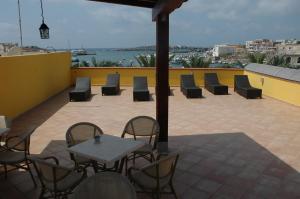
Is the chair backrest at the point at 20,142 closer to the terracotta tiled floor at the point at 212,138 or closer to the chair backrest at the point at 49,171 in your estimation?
the terracotta tiled floor at the point at 212,138

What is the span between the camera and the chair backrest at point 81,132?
193 inches

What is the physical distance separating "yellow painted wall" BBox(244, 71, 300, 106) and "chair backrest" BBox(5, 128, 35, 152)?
31.0ft

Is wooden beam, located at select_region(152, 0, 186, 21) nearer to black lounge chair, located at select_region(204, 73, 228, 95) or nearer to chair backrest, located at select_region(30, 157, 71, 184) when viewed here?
chair backrest, located at select_region(30, 157, 71, 184)

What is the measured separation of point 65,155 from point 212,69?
412 inches

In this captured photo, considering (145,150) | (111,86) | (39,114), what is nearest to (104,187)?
(145,150)

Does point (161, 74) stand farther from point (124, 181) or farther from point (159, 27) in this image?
point (124, 181)

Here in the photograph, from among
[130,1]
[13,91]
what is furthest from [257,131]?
[13,91]

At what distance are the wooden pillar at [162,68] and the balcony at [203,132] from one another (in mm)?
820

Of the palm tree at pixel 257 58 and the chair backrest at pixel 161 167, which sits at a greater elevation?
the palm tree at pixel 257 58

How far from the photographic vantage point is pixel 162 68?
19.4 feet

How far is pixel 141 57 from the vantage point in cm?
1673

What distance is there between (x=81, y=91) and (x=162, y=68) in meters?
6.68

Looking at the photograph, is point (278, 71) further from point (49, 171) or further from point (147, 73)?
point (49, 171)

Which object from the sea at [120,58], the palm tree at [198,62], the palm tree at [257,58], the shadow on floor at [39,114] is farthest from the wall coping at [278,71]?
the shadow on floor at [39,114]
